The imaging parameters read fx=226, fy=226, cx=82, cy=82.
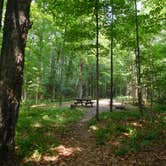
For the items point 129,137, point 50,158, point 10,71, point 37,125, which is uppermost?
point 10,71

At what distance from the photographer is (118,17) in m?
15.2

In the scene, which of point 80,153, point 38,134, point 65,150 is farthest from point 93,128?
point 80,153

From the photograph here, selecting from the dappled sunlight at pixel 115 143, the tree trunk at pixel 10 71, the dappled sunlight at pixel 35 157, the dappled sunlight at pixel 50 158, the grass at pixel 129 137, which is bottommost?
the dappled sunlight at pixel 50 158

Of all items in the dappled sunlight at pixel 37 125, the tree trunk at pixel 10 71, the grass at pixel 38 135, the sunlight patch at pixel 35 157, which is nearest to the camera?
the tree trunk at pixel 10 71

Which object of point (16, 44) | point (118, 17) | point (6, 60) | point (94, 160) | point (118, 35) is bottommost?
point (94, 160)

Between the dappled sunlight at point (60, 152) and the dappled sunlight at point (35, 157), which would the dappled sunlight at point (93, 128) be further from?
the dappled sunlight at point (35, 157)

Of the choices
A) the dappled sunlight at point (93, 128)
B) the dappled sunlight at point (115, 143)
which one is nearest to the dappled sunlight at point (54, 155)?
the dappled sunlight at point (115, 143)

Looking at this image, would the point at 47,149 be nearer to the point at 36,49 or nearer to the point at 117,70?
the point at 36,49

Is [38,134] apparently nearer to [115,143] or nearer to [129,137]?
[115,143]

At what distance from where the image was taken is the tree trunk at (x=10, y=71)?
5230mm

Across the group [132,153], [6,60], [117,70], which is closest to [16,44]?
[6,60]

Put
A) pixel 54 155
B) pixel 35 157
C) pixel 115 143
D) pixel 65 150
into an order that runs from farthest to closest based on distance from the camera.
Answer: pixel 115 143
pixel 65 150
pixel 54 155
pixel 35 157

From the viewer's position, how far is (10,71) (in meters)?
5.25

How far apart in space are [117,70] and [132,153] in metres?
37.6
